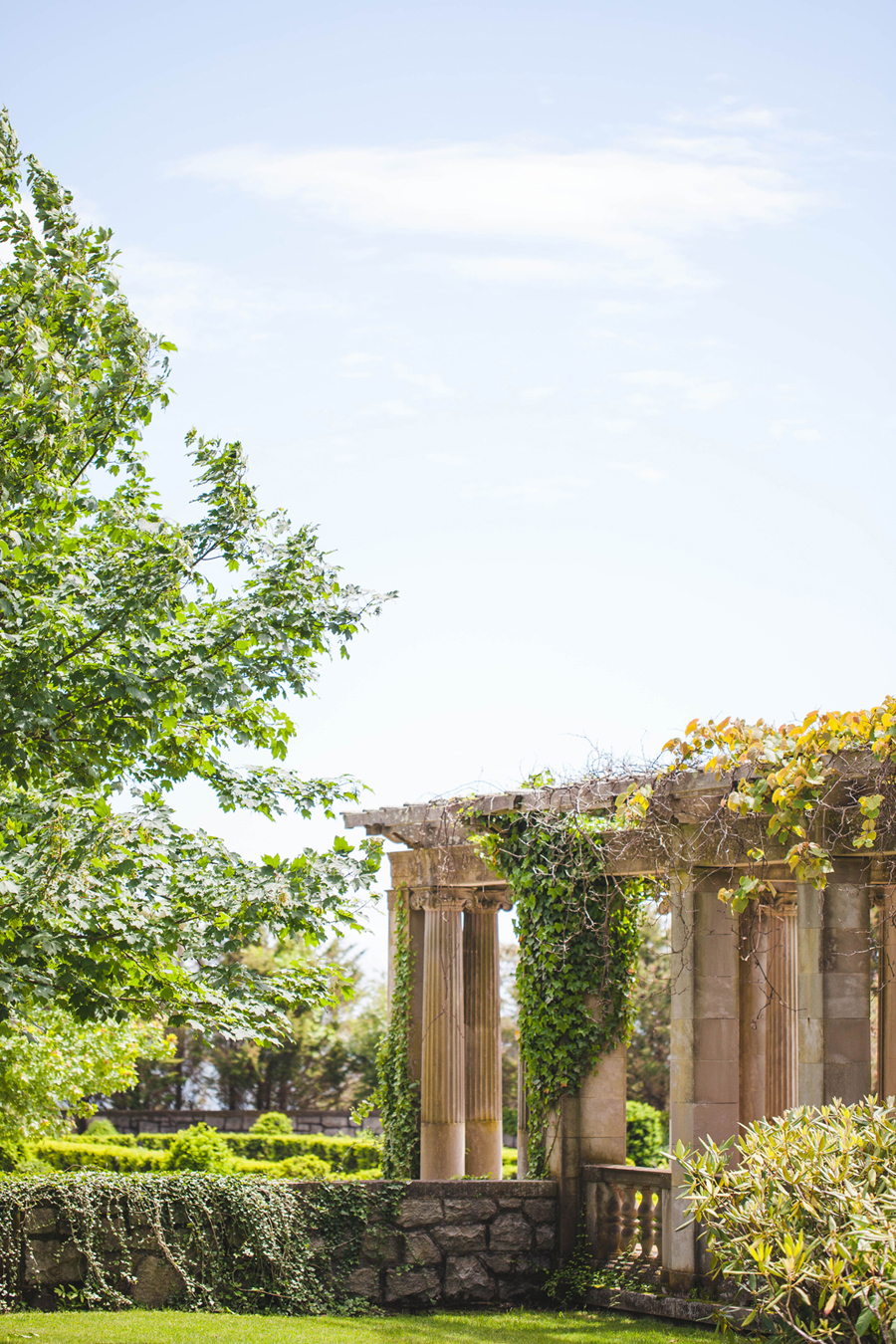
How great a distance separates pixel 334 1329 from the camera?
11492 millimetres

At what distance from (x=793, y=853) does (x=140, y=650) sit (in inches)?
220

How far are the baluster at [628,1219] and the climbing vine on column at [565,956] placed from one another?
1.05 meters

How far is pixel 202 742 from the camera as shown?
1026 cm

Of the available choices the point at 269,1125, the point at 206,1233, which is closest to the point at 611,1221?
the point at 206,1233

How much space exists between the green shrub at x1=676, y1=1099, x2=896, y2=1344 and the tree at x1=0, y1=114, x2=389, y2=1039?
11.0 ft

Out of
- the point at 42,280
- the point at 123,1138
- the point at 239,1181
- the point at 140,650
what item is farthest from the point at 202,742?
the point at 123,1138

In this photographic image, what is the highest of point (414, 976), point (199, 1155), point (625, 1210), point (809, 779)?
point (809, 779)

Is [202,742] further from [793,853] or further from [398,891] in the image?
[398,891]

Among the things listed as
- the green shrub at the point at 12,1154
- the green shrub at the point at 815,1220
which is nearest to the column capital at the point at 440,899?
the green shrub at the point at 815,1220

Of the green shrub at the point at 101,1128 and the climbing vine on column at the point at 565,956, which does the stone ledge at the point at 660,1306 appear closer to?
the climbing vine on column at the point at 565,956

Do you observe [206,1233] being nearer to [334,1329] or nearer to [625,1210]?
[334,1329]

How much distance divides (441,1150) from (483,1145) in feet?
4.39

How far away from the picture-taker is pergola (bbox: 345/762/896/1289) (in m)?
11.6

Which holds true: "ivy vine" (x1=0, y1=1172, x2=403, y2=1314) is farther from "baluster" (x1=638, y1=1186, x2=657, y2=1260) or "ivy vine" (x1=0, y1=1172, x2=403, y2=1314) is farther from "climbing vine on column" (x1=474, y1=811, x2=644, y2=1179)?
"baluster" (x1=638, y1=1186, x2=657, y2=1260)
